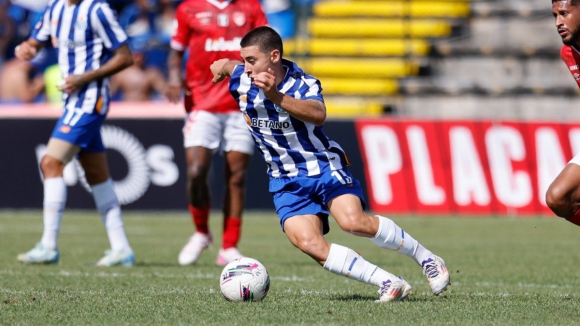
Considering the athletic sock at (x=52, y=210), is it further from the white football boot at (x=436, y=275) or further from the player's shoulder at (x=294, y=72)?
the white football boot at (x=436, y=275)

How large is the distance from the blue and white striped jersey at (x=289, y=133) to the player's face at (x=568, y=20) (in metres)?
1.47

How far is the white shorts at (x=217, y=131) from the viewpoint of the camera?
28.3 ft

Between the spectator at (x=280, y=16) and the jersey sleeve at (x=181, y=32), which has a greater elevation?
the jersey sleeve at (x=181, y=32)

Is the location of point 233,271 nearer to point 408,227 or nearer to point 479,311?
point 479,311

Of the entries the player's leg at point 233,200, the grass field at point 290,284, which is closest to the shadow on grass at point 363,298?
the grass field at point 290,284

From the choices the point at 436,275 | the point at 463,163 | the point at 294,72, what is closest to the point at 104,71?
the point at 294,72

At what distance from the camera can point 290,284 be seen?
6.88 meters

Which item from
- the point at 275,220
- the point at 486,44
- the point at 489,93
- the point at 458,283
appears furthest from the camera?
the point at 486,44

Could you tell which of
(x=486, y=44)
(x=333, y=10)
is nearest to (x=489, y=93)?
(x=486, y=44)

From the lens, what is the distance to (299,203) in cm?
609

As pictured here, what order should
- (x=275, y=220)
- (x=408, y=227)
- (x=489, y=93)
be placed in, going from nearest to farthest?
(x=408, y=227), (x=275, y=220), (x=489, y=93)

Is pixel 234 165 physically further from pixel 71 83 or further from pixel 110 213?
pixel 71 83

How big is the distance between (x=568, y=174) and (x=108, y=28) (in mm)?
4138

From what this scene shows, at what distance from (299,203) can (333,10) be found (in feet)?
46.3
